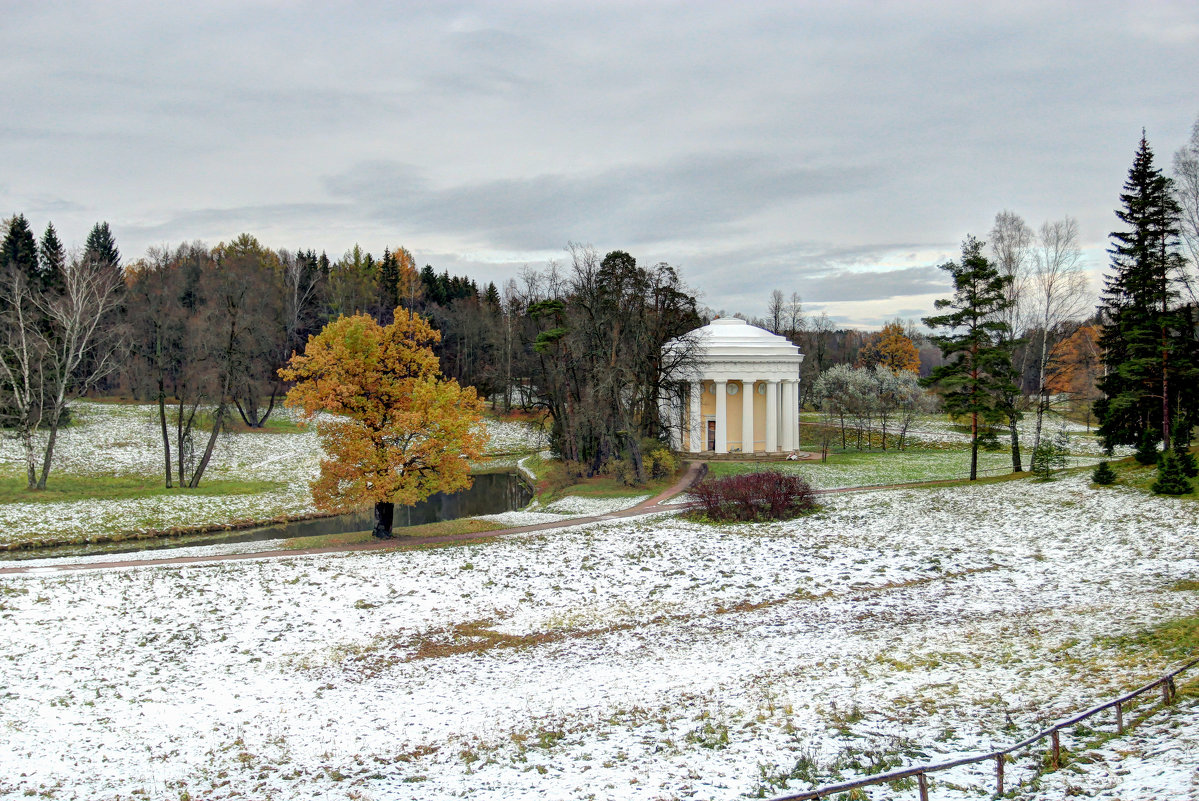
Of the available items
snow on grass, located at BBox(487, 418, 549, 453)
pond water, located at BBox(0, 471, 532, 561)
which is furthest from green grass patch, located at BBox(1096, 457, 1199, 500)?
snow on grass, located at BBox(487, 418, 549, 453)

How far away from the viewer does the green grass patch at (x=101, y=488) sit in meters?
31.9

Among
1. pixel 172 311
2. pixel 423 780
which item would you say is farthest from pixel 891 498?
pixel 172 311

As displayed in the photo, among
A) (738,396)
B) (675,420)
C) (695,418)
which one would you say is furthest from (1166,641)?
(675,420)

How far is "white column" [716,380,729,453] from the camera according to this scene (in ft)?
149

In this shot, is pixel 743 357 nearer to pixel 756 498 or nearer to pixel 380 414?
pixel 756 498

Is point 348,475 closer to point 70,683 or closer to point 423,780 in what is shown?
point 70,683

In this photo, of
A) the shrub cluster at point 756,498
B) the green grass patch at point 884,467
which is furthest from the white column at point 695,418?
the shrub cluster at point 756,498

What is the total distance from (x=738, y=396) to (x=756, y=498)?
20.4m

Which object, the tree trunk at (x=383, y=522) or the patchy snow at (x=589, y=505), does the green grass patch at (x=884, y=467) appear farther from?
the tree trunk at (x=383, y=522)

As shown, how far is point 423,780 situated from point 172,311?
43.3 metres

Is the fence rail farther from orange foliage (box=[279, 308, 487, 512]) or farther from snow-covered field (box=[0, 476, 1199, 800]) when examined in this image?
orange foliage (box=[279, 308, 487, 512])

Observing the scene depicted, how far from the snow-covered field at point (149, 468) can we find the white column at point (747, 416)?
55.2 feet

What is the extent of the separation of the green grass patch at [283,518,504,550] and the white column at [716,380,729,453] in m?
21.3

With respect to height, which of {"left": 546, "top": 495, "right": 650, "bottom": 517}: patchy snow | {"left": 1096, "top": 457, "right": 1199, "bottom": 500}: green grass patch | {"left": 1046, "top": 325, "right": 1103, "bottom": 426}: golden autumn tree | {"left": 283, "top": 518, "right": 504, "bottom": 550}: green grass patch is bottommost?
{"left": 283, "top": 518, "right": 504, "bottom": 550}: green grass patch
